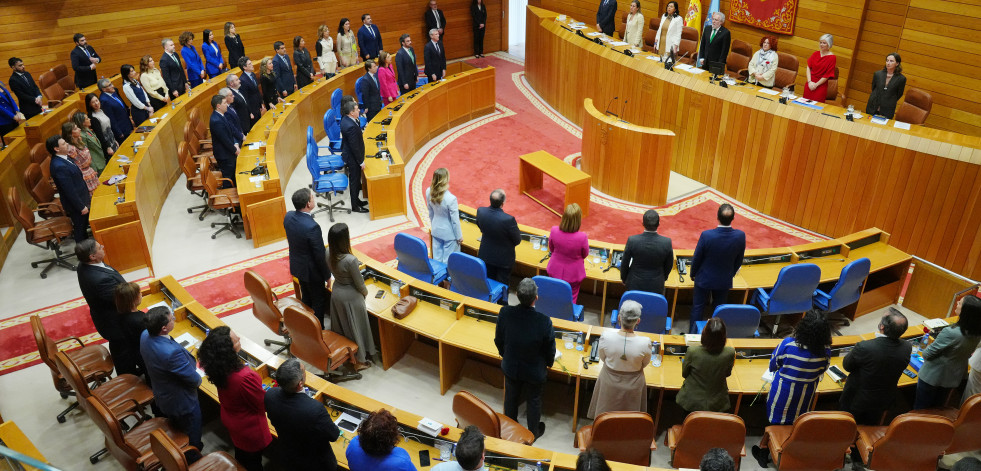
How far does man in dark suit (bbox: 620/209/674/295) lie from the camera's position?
6.00m

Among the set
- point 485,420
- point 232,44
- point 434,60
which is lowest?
point 485,420

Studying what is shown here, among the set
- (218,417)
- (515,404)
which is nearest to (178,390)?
(218,417)

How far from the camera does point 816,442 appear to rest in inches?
181

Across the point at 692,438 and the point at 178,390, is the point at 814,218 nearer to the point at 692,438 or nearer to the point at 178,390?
the point at 692,438

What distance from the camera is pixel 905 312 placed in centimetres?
739

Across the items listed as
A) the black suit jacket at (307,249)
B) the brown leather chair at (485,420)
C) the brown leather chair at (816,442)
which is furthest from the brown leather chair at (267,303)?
the brown leather chair at (816,442)

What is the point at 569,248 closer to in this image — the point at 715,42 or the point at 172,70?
the point at 715,42

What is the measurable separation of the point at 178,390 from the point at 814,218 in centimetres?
782

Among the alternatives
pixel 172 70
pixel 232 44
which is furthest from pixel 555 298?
pixel 232 44

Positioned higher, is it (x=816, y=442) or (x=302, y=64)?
(x=302, y=64)

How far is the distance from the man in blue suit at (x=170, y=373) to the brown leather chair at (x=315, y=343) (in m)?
0.97

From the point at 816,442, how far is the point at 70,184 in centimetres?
770

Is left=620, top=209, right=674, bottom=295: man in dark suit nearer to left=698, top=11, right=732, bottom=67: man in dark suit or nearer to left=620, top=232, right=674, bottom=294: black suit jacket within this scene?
left=620, top=232, right=674, bottom=294: black suit jacket

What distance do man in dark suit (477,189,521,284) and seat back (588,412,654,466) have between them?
2.41 meters
